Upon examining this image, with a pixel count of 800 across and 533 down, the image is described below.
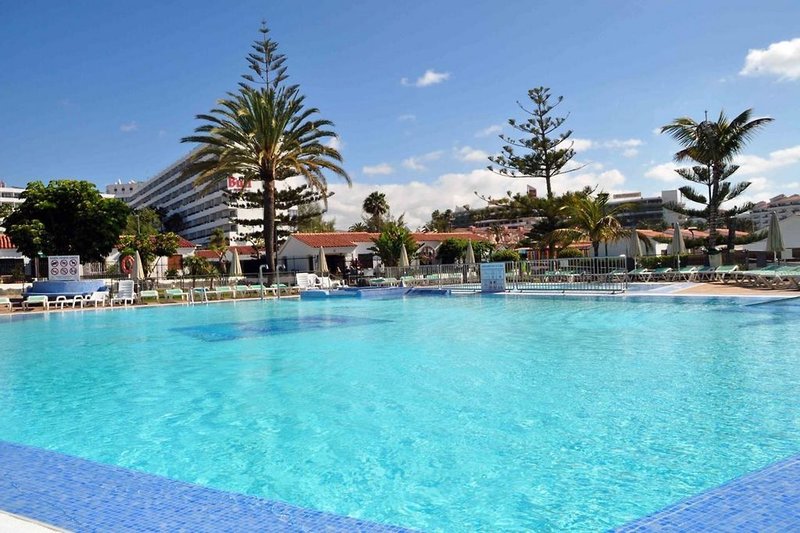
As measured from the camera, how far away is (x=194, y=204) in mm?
88500

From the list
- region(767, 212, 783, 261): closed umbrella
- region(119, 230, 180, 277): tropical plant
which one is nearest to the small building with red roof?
region(119, 230, 180, 277): tropical plant

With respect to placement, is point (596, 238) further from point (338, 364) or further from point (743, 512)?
point (743, 512)

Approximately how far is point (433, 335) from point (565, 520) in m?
8.52

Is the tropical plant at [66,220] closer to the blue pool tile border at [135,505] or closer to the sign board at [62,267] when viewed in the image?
the sign board at [62,267]

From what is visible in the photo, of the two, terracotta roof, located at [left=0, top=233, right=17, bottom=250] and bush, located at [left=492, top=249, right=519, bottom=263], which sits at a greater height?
terracotta roof, located at [left=0, top=233, right=17, bottom=250]

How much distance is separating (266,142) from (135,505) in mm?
24021

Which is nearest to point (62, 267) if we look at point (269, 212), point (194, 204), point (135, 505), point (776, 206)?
point (269, 212)

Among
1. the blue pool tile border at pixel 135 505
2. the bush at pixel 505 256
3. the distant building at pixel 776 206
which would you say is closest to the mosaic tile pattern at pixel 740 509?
the blue pool tile border at pixel 135 505

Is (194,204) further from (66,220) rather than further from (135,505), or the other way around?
(135,505)

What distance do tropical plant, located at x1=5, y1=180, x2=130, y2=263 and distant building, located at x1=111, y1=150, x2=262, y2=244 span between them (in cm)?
4153

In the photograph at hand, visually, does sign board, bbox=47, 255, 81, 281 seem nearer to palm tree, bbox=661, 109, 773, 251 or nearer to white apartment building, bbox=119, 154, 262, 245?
palm tree, bbox=661, 109, 773, 251

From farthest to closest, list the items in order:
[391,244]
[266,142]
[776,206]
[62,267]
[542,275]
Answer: [776,206], [391,244], [266,142], [542,275], [62,267]

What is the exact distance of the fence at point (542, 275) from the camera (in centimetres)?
2088

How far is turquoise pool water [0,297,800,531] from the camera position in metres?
4.00
